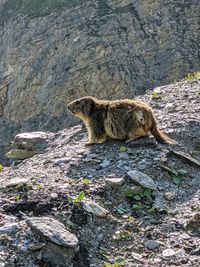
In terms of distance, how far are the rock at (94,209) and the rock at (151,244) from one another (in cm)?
80

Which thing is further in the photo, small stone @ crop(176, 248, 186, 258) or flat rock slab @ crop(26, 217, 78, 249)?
small stone @ crop(176, 248, 186, 258)

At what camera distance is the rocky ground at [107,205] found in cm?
684

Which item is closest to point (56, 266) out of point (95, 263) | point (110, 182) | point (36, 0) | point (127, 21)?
point (95, 263)

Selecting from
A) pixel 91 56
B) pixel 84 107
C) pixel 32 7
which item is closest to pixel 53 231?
pixel 84 107

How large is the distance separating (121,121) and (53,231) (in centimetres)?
415

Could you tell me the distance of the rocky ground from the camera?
684cm

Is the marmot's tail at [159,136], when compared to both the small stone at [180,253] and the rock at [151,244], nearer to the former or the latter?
the rock at [151,244]

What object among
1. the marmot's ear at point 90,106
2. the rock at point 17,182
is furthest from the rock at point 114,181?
the marmot's ear at point 90,106

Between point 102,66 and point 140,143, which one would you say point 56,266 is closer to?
point 140,143

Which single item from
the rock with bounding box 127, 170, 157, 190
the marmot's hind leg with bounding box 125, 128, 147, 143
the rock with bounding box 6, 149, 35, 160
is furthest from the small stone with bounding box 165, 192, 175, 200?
the rock with bounding box 6, 149, 35, 160

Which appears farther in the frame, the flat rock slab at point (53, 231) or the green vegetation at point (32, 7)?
the green vegetation at point (32, 7)

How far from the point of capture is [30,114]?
133 ft

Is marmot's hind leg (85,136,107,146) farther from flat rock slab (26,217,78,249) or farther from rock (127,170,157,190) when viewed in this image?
flat rock slab (26,217,78,249)

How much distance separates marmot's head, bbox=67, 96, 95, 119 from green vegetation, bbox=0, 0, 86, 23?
32.5m
